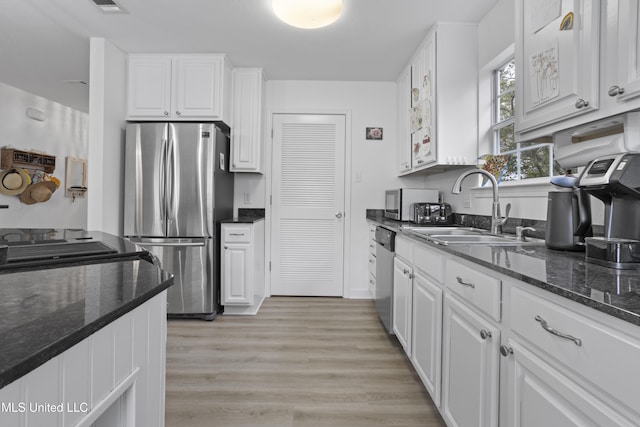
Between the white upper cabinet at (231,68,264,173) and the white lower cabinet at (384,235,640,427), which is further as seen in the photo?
the white upper cabinet at (231,68,264,173)

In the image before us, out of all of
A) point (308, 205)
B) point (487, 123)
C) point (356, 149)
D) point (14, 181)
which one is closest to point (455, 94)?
point (487, 123)

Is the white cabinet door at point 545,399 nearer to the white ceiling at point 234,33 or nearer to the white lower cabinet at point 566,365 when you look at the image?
the white lower cabinet at point 566,365

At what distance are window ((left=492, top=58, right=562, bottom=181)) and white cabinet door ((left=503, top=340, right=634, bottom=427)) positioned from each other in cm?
135

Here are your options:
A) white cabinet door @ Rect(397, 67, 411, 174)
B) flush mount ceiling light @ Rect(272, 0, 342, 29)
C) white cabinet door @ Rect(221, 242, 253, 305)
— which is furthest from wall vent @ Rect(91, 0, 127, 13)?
white cabinet door @ Rect(397, 67, 411, 174)

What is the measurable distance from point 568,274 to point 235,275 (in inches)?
104

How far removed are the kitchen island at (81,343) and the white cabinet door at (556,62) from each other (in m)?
1.54

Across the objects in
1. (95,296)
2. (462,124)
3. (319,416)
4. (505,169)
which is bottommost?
(319,416)

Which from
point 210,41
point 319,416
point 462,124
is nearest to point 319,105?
point 210,41

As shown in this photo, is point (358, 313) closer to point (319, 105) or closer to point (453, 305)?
point (453, 305)

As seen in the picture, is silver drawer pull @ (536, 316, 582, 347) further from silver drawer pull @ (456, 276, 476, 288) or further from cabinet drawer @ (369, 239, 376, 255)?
cabinet drawer @ (369, 239, 376, 255)

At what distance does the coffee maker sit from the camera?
3.25 ft

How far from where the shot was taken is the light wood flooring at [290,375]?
1.67 m

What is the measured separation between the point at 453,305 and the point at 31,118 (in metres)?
5.37

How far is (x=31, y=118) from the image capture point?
13.9 feet
